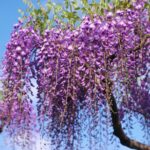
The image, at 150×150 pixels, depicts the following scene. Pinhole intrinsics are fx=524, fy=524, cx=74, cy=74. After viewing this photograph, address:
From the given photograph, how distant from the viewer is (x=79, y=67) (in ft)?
28.2

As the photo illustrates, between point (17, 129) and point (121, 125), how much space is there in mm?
2130

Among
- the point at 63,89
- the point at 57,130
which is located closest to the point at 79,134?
the point at 57,130

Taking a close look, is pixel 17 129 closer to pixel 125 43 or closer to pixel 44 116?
pixel 44 116

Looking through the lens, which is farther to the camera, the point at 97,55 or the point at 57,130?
the point at 57,130

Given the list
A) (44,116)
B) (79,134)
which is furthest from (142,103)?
(44,116)

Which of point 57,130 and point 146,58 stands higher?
point 146,58

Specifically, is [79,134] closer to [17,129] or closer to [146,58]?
[17,129]

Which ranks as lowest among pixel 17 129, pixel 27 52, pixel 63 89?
pixel 17 129

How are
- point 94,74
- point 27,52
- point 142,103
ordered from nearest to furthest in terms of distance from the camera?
point 94,74
point 27,52
point 142,103

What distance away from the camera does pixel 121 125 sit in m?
10.1

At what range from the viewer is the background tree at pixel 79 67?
8570 millimetres

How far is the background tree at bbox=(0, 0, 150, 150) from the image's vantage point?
8.57m

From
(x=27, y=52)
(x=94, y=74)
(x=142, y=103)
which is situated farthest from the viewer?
(x=142, y=103)

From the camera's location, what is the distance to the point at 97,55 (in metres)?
8.59
